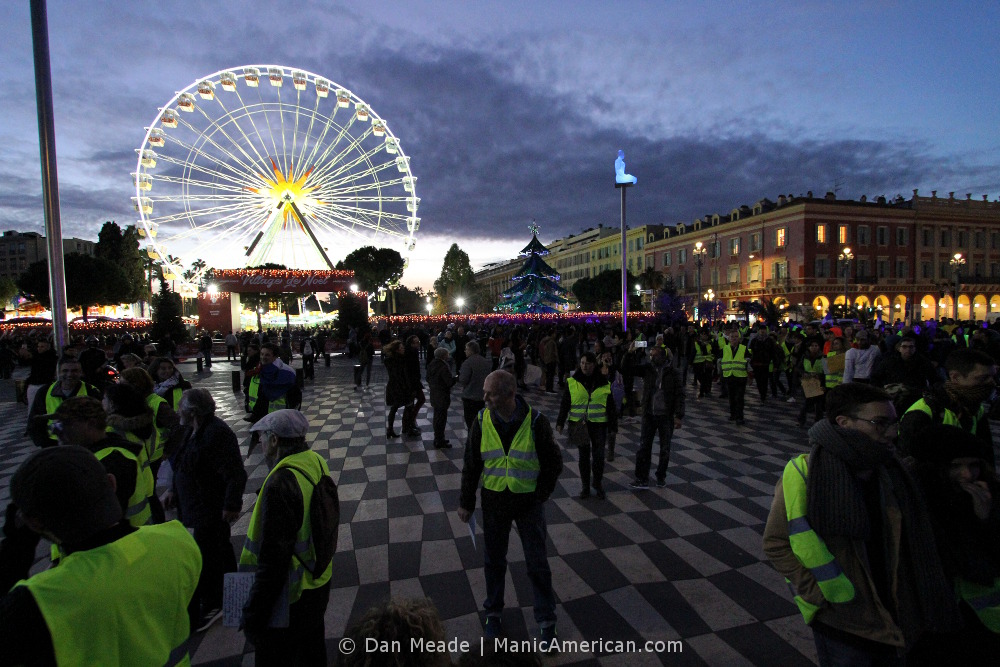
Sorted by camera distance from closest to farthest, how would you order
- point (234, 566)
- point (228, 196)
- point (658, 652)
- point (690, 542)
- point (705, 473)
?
1. point (658, 652)
2. point (234, 566)
3. point (690, 542)
4. point (705, 473)
5. point (228, 196)

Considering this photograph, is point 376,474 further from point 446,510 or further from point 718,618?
point 718,618

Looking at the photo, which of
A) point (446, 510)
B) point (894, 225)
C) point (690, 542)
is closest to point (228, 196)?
point (446, 510)

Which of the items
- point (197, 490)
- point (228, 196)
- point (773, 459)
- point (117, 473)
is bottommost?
point (773, 459)

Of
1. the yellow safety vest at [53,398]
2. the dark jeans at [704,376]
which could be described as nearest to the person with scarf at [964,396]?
the yellow safety vest at [53,398]

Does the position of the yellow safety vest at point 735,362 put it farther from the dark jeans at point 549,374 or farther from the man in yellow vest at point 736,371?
the dark jeans at point 549,374

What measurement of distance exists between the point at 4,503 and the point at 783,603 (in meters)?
7.96

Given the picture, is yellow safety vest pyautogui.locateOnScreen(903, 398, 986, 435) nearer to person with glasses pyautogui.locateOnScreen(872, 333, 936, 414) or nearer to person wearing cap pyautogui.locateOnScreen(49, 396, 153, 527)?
person with glasses pyautogui.locateOnScreen(872, 333, 936, 414)

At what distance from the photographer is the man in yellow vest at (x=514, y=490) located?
3.25m

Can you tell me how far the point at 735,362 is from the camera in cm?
895

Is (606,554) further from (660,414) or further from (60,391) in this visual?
(60,391)

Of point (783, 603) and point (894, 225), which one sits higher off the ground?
point (894, 225)

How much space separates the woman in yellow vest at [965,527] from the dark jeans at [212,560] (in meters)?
3.97

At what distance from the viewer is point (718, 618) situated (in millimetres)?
3461

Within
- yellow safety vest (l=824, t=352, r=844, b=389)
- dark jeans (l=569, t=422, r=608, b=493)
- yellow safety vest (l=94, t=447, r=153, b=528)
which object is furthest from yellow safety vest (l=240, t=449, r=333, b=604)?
yellow safety vest (l=824, t=352, r=844, b=389)
